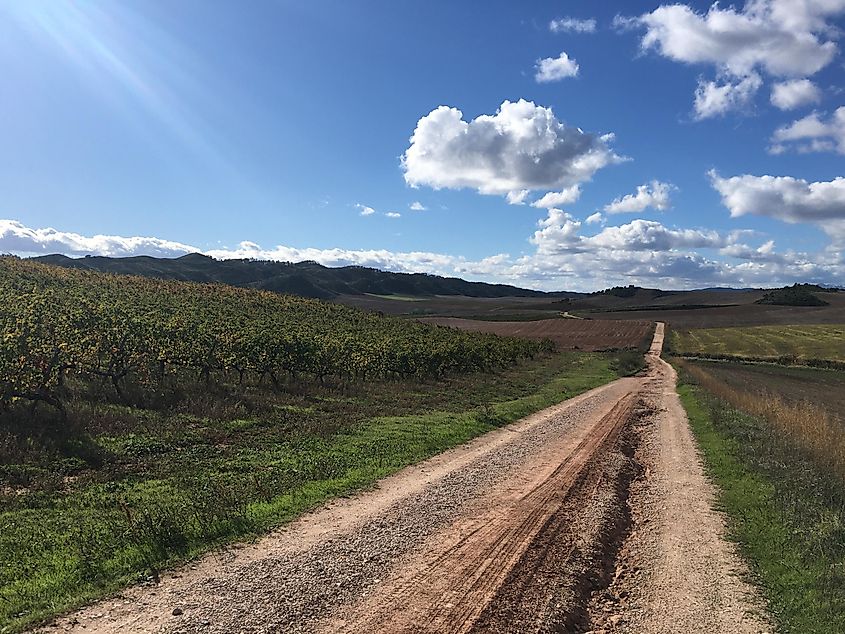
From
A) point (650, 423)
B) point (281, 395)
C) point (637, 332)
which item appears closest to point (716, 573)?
point (650, 423)

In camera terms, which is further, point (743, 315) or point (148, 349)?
point (743, 315)

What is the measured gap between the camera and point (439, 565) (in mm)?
9078

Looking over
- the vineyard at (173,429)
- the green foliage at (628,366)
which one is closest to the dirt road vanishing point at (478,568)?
the vineyard at (173,429)

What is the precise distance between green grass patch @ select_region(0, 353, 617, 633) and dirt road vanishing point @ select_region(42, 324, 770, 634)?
0.78 metres

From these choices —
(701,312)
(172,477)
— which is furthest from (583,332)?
(172,477)

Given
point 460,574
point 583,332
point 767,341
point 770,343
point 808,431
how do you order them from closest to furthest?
point 460,574 → point 808,431 → point 770,343 → point 767,341 → point 583,332

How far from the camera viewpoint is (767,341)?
277 feet

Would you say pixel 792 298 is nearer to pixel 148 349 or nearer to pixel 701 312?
pixel 701 312

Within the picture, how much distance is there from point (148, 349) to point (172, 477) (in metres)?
11.4

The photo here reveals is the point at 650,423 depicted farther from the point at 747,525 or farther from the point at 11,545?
the point at 11,545

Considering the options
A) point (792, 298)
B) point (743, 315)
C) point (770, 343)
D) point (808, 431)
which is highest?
point (792, 298)

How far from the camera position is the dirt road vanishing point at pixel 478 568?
24.3 feet

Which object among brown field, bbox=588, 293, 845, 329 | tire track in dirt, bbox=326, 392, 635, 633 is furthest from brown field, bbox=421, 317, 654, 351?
tire track in dirt, bbox=326, 392, 635, 633

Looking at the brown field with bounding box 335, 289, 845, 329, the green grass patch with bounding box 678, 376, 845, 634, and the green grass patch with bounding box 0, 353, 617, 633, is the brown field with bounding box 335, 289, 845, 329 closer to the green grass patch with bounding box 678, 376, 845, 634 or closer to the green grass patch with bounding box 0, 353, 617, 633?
the green grass patch with bounding box 678, 376, 845, 634
